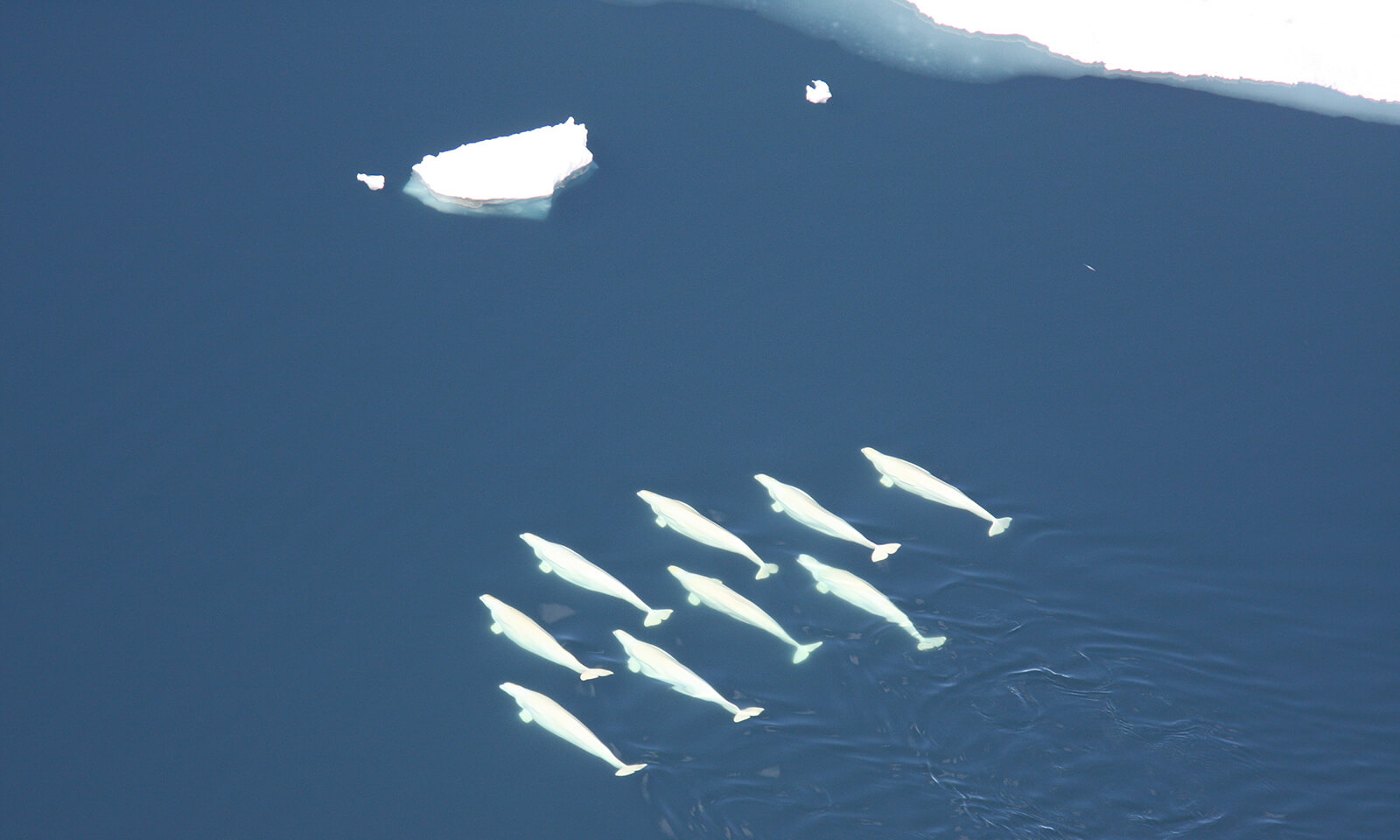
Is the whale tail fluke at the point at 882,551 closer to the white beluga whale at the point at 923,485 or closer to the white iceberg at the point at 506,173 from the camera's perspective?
the white beluga whale at the point at 923,485

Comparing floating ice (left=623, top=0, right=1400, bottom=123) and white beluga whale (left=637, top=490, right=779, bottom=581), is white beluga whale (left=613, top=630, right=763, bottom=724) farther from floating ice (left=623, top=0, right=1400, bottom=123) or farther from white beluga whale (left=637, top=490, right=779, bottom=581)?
floating ice (left=623, top=0, right=1400, bottom=123)

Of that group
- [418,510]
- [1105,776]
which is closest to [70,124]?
[418,510]

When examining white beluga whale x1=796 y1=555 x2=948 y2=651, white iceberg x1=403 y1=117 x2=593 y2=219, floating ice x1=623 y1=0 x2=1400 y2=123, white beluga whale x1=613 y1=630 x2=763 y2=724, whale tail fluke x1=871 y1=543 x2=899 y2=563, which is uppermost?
floating ice x1=623 y1=0 x2=1400 y2=123

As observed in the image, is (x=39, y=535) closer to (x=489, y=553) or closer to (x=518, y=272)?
(x=489, y=553)

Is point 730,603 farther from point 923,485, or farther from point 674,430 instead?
point 923,485

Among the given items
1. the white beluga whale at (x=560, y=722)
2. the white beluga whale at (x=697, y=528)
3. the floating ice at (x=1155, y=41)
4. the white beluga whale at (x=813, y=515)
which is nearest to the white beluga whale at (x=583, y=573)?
the white beluga whale at (x=697, y=528)

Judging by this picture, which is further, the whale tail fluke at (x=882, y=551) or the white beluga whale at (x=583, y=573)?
the whale tail fluke at (x=882, y=551)

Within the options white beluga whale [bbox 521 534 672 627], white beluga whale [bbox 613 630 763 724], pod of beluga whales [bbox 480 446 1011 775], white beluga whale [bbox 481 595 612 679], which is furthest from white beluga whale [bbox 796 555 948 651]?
white beluga whale [bbox 481 595 612 679]
